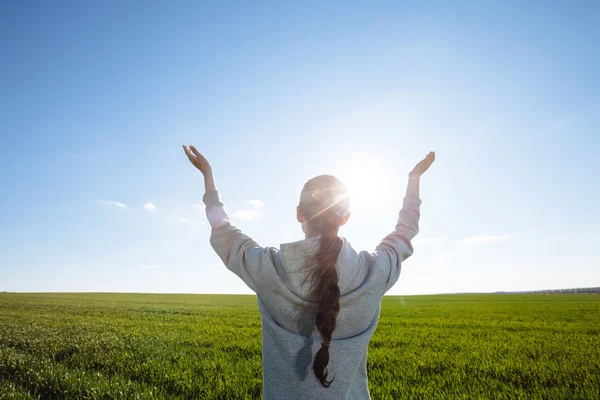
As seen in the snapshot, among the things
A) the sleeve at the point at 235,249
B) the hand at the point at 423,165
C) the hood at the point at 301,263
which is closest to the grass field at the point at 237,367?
the hand at the point at 423,165

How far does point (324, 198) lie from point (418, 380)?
5873 millimetres

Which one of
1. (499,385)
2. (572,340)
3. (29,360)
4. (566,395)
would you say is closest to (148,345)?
(29,360)

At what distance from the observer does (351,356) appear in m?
1.92

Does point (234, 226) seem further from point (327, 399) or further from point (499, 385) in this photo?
point (499, 385)

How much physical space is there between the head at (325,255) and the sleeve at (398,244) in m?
0.31

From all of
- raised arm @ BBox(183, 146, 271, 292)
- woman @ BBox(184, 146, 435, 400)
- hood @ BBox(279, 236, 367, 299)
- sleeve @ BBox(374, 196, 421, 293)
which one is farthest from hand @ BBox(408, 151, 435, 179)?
raised arm @ BBox(183, 146, 271, 292)

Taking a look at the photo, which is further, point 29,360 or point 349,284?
point 29,360

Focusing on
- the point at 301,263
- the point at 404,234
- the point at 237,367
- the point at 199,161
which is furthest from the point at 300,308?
the point at 237,367

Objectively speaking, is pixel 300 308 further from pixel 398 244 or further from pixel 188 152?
pixel 188 152

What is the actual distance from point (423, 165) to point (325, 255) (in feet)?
Answer: 4.29

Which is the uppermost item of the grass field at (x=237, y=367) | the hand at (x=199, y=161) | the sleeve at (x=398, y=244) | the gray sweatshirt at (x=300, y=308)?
the hand at (x=199, y=161)

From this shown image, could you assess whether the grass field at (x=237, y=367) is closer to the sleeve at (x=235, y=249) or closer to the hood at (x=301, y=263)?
the sleeve at (x=235, y=249)

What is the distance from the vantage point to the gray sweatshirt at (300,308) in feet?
6.04

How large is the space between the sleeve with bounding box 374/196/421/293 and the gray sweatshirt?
Answer: 0.01 metres
